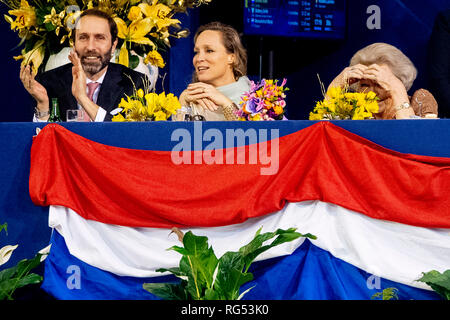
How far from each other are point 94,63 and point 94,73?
5cm

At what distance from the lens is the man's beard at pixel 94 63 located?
2857 millimetres

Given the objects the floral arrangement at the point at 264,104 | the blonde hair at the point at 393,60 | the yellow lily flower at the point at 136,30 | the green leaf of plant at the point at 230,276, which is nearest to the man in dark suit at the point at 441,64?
the blonde hair at the point at 393,60

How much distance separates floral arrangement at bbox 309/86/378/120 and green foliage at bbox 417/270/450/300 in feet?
2.12

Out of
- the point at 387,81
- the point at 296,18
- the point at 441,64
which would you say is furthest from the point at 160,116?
the point at 296,18

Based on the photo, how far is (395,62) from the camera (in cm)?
289

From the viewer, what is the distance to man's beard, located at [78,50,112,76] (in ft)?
9.37

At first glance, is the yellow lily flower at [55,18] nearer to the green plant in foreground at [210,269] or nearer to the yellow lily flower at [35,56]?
the yellow lily flower at [35,56]

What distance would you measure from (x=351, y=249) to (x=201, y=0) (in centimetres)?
168

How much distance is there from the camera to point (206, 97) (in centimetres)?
269

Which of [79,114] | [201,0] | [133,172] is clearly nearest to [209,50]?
[201,0]

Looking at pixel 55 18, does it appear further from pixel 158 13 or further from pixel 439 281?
pixel 439 281

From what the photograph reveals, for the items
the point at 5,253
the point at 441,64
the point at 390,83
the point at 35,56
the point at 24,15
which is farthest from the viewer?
the point at 441,64

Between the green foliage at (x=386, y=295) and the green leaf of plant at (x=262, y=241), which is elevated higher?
the green leaf of plant at (x=262, y=241)

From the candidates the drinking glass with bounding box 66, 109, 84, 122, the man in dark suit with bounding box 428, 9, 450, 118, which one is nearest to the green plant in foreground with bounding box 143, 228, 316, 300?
the drinking glass with bounding box 66, 109, 84, 122
